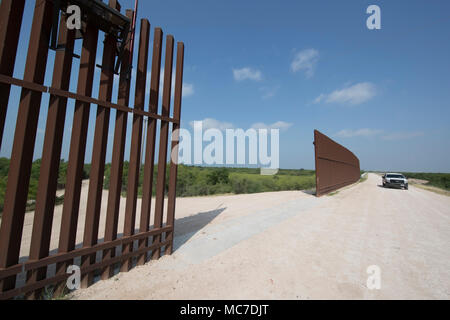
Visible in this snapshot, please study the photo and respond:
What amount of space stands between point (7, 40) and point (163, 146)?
216 centimetres

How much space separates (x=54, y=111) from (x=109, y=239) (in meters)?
1.82

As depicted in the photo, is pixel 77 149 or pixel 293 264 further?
pixel 293 264

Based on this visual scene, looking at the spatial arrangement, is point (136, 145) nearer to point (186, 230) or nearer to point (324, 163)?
point (186, 230)

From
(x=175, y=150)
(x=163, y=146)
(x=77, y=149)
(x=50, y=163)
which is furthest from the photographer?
(x=175, y=150)

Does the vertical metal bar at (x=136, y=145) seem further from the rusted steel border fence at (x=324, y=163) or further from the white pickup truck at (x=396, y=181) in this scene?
the white pickup truck at (x=396, y=181)

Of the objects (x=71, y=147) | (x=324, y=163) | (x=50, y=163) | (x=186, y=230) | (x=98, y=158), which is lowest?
(x=186, y=230)

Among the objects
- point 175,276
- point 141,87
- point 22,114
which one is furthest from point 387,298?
point 22,114

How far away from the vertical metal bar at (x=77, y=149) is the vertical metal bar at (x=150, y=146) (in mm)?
910

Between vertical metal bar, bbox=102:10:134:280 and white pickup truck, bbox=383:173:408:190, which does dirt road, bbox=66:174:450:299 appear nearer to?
vertical metal bar, bbox=102:10:134:280

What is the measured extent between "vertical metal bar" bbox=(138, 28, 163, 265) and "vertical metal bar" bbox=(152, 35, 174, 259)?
0.17m

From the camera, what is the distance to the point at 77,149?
8.20ft

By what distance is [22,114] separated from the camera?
6.90 ft

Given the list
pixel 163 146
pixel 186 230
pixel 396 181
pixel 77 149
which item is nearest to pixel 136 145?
pixel 163 146

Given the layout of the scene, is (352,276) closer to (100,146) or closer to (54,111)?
(100,146)
